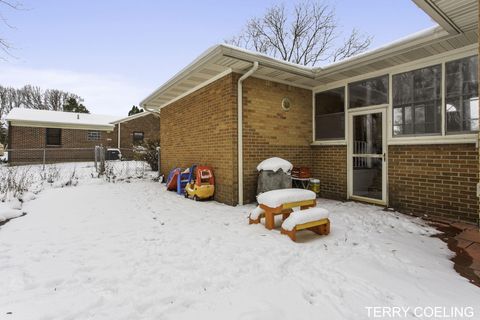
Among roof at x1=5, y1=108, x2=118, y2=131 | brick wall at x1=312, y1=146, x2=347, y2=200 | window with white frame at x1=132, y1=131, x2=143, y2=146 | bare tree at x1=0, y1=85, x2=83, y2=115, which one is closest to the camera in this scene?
brick wall at x1=312, y1=146, x2=347, y2=200

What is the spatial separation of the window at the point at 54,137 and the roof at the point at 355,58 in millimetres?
16747

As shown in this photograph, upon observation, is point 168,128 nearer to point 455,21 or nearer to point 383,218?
point 383,218

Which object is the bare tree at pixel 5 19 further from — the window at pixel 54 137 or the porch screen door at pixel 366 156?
the window at pixel 54 137

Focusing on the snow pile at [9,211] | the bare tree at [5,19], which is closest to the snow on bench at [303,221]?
the snow pile at [9,211]

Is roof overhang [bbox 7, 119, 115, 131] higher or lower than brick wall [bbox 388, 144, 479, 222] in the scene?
higher

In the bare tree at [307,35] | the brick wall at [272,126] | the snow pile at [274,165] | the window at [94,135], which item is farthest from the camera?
the window at [94,135]

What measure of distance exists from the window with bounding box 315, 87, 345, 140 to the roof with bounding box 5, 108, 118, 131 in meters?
19.5

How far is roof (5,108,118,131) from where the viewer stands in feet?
57.2

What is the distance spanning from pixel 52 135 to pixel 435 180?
23.6m

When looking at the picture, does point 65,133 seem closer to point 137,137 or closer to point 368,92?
point 137,137

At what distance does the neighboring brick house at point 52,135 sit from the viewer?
682 inches

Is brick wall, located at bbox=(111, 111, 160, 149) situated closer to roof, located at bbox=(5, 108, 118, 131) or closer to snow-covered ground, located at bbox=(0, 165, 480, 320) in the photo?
roof, located at bbox=(5, 108, 118, 131)

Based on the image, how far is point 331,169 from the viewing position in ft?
21.3

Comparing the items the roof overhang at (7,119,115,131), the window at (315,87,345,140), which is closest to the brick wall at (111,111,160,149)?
the roof overhang at (7,119,115,131)
